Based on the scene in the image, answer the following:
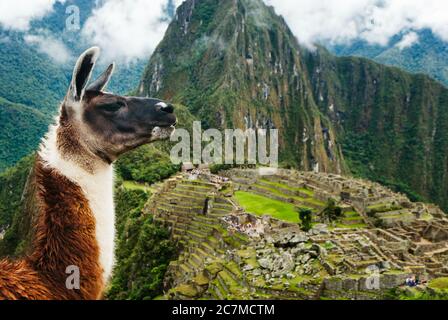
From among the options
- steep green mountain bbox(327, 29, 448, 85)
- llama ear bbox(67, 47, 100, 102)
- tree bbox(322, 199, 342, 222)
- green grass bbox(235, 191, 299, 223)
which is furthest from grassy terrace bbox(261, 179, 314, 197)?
steep green mountain bbox(327, 29, 448, 85)

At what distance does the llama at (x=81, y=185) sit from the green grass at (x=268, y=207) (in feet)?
51.9

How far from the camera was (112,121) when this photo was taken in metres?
2.29

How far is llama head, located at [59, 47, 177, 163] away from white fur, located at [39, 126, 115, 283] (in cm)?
11

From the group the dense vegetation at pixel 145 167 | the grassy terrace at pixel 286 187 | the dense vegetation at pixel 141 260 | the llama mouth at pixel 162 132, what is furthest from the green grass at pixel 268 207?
the llama mouth at pixel 162 132

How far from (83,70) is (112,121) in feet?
1.12

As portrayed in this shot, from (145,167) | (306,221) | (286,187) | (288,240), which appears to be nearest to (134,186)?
(145,167)

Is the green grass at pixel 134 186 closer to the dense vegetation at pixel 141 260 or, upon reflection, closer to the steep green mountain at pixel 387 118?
the dense vegetation at pixel 141 260

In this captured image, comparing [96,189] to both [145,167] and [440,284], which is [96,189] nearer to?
[440,284]

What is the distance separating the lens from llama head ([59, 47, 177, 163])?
2.26 metres

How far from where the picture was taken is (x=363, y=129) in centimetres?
11838

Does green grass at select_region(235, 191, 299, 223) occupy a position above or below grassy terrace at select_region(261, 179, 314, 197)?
below

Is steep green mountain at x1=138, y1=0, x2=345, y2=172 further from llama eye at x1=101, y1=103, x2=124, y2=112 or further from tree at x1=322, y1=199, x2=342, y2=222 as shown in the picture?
llama eye at x1=101, y1=103, x2=124, y2=112

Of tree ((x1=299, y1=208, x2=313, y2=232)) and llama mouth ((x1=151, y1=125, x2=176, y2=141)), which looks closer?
llama mouth ((x1=151, y1=125, x2=176, y2=141))

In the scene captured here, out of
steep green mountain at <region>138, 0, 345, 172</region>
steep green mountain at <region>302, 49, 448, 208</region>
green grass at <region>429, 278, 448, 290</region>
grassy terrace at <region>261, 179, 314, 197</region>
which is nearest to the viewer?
green grass at <region>429, 278, 448, 290</region>
